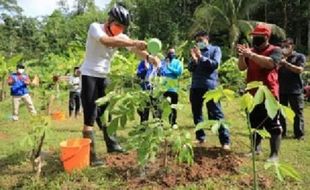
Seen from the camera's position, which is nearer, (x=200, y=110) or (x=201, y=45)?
(x=201, y=45)

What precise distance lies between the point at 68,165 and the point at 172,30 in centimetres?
2843

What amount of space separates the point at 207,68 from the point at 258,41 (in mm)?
1044

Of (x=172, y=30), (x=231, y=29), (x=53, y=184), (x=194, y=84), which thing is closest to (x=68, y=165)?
(x=53, y=184)

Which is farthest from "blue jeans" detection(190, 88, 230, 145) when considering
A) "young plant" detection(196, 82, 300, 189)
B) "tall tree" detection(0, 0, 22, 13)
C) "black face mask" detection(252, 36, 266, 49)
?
"tall tree" detection(0, 0, 22, 13)

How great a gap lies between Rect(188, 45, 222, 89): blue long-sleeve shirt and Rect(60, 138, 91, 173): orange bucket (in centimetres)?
198

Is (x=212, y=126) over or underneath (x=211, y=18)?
underneath

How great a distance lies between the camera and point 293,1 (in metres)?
35.6

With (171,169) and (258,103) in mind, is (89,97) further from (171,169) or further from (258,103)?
(258,103)

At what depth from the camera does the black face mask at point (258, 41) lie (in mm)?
5617

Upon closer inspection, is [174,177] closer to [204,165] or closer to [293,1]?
[204,165]

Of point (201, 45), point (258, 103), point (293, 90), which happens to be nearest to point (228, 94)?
point (258, 103)

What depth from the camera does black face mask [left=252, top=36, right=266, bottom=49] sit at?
5.62m

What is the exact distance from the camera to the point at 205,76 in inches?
260

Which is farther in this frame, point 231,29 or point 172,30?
point 172,30
